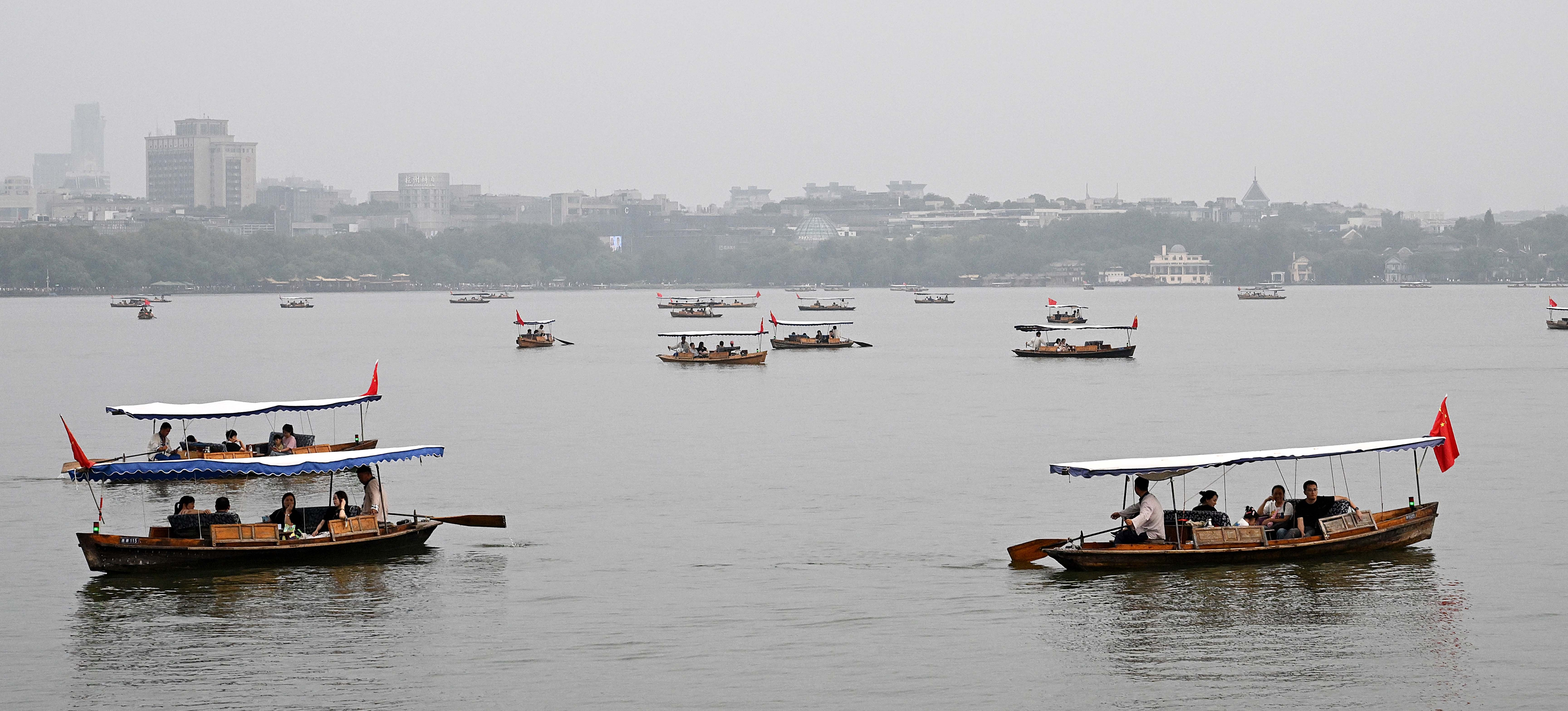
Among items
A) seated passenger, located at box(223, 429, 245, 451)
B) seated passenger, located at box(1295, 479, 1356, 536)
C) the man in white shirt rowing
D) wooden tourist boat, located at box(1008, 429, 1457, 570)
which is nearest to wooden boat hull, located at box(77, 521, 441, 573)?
seated passenger, located at box(223, 429, 245, 451)

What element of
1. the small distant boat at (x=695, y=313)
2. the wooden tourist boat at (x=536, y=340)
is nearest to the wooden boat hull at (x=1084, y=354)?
the wooden tourist boat at (x=536, y=340)

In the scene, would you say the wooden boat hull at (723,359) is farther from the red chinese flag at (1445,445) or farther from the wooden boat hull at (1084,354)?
the red chinese flag at (1445,445)

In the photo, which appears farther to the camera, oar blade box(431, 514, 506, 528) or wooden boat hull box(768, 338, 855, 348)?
wooden boat hull box(768, 338, 855, 348)

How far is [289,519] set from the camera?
3083cm

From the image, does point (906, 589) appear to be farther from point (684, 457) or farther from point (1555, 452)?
point (1555, 452)

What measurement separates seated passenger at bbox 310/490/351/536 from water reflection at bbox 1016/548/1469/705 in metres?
11.7

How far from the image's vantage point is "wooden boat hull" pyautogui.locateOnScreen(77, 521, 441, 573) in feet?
98.9

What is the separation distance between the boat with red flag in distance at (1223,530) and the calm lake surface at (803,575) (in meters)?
0.38

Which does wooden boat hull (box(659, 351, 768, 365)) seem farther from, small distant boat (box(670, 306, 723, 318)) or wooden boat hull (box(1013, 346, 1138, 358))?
small distant boat (box(670, 306, 723, 318))

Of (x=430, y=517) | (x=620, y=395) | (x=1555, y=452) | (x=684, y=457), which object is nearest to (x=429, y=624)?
(x=430, y=517)

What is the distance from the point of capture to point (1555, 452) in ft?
165

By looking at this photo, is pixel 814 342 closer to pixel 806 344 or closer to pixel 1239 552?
pixel 806 344

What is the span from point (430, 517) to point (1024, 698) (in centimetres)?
1792

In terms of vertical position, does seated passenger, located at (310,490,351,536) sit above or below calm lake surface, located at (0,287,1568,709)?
above
